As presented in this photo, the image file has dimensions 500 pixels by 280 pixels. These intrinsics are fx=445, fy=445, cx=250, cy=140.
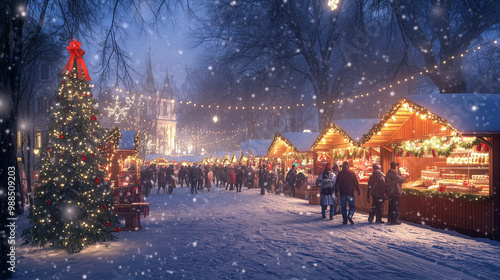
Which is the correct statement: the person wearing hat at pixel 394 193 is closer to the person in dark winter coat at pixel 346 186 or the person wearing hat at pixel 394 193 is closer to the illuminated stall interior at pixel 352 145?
the person in dark winter coat at pixel 346 186

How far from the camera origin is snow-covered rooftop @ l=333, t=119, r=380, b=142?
58.6ft

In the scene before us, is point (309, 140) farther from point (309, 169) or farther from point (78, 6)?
point (78, 6)

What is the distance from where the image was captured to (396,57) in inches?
1110

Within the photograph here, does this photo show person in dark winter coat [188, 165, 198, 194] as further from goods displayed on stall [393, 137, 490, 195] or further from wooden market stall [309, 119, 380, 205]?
goods displayed on stall [393, 137, 490, 195]

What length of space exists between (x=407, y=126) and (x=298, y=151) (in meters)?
10.9

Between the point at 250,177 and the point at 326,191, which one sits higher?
the point at 326,191

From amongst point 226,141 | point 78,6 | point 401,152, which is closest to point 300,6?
point 401,152

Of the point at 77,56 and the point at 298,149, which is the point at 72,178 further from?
the point at 298,149

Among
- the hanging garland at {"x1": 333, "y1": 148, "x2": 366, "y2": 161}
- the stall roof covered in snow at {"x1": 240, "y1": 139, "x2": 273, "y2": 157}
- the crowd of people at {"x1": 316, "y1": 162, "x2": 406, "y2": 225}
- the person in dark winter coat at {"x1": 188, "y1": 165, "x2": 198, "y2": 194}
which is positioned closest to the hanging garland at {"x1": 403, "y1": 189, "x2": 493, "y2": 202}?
the crowd of people at {"x1": 316, "y1": 162, "x2": 406, "y2": 225}

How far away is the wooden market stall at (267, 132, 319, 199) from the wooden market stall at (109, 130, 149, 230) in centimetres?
875

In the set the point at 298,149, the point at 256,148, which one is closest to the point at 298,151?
the point at 298,149

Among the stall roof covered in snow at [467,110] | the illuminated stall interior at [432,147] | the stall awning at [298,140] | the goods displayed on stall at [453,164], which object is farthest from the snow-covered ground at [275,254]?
the stall awning at [298,140]

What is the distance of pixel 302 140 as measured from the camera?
25547mm

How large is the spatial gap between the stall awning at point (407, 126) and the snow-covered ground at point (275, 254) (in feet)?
8.89
